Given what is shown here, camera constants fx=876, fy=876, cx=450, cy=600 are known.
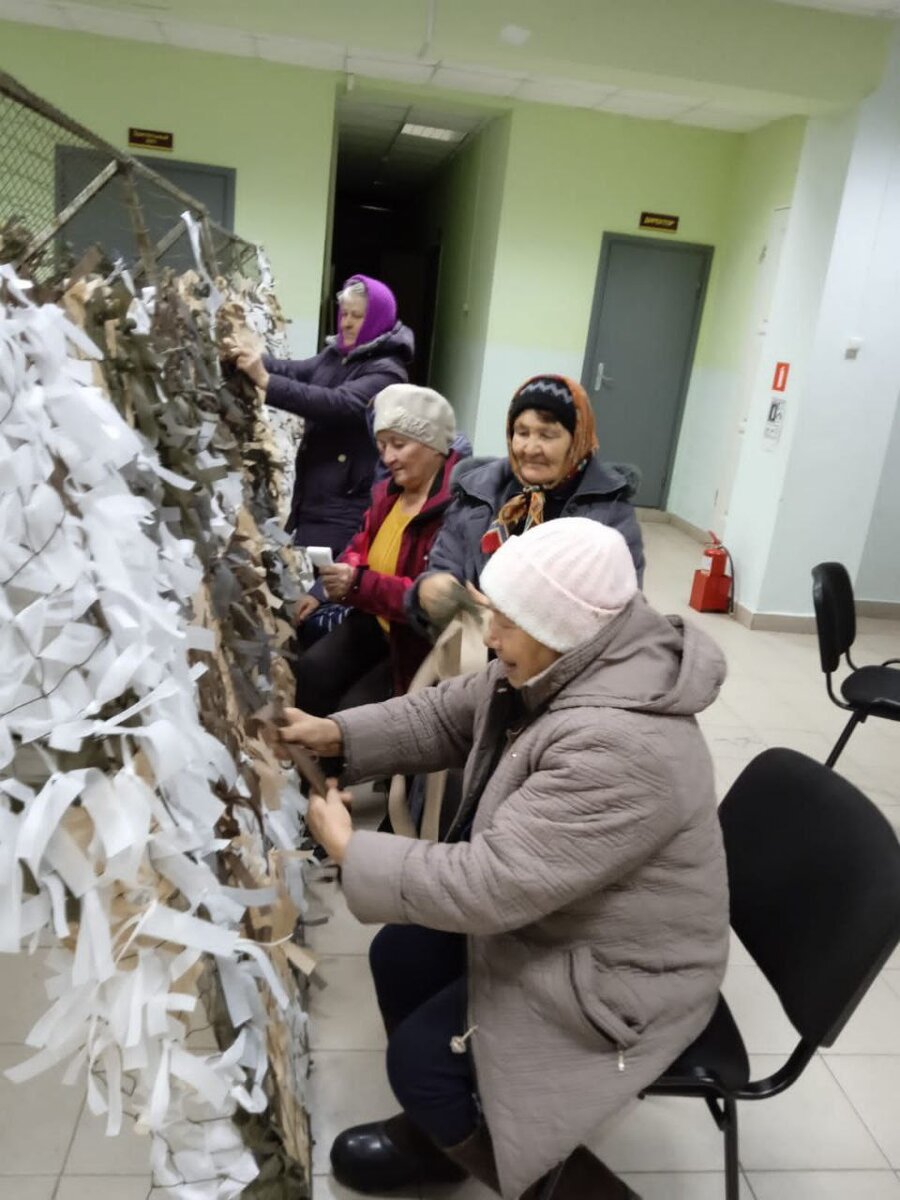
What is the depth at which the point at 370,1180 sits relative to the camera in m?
1.49

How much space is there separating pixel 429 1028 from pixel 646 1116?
64 cm

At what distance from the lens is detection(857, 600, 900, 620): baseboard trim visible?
Answer: 17.3ft

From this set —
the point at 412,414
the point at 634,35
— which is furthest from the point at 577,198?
the point at 412,414

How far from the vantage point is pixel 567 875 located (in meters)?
1.10

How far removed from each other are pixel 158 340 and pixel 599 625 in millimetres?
714

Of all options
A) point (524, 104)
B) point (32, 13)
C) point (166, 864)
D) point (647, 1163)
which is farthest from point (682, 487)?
point (166, 864)

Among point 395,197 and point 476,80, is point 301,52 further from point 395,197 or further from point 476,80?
point 395,197

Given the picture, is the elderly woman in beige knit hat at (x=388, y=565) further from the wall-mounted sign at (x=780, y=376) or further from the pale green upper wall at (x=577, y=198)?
the pale green upper wall at (x=577, y=198)

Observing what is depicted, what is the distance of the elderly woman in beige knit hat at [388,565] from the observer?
6.97ft

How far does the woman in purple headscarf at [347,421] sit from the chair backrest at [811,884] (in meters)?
1.60

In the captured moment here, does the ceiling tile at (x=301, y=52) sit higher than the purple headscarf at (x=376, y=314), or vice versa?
the ceiling tile at (x=301, y=52)

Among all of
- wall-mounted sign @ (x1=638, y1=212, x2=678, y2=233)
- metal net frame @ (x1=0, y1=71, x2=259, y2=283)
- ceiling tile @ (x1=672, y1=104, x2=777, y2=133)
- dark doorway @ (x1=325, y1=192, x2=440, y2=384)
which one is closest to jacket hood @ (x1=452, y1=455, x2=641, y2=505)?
metal net frame @ (x1=0, y1=71, x2=259, y2=283)

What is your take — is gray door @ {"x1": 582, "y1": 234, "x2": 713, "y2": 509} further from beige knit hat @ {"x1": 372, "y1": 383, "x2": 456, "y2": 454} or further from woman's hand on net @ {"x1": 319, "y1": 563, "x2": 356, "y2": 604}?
woman's hand on net @ {"x1": 319, "y1": 563, "x2": 356, "y2": 604}

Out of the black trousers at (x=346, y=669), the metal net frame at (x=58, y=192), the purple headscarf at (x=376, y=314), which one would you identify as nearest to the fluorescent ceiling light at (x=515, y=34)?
the purple headscarf at (x=376, y=314)
